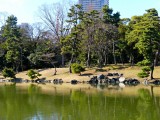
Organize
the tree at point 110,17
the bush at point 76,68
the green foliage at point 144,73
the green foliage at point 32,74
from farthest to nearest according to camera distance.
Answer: the tree at point 110,17 < the green foliage at point 32,74 < the bush at point 76,68 < the green foliage at point 144,73

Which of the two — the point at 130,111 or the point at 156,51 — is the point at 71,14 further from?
the point at 130,111

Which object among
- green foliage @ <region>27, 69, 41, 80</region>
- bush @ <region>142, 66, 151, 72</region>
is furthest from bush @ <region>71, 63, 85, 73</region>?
bush @ <region>142, 66, 151, 72</region>

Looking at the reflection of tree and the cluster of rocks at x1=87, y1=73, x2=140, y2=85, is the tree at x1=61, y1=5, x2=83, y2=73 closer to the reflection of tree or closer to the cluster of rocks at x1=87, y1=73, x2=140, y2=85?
the cluster of rocks at x1=87, y1=73, x2=140, y2=85

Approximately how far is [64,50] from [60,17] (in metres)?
6.65

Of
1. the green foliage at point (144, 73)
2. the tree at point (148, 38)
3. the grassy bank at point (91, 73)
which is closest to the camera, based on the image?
the tree at point (148, 38)

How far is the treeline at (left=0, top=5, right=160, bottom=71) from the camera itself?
3938cm

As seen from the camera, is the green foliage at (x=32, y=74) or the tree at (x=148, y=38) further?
the green foliage at (x=32, y=74)

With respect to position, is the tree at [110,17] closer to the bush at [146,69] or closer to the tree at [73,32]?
the tree at [73,32]

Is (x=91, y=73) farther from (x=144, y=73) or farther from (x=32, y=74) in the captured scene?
(x=32, y=74)

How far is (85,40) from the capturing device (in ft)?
140

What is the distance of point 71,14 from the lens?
41281 millimetres

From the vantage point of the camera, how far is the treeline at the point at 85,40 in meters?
39.4

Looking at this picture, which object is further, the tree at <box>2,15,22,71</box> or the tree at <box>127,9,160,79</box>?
the tree at <box>2,15,22,71</box>

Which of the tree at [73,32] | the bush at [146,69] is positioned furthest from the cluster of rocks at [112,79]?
the tree at [73,32]
